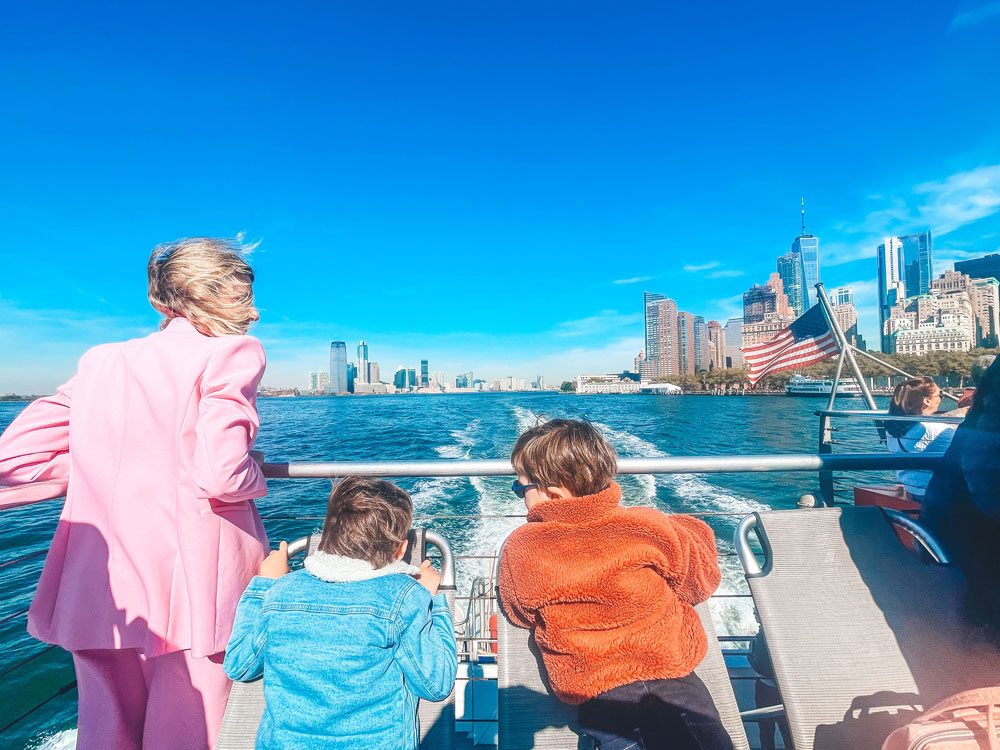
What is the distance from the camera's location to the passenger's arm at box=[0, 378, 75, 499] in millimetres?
1191

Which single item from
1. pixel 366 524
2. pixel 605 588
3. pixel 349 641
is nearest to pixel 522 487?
pixel 605 588

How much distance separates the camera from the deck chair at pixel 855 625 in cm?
146

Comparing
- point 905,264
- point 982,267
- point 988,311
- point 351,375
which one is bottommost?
point 351,375

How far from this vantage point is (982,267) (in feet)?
147

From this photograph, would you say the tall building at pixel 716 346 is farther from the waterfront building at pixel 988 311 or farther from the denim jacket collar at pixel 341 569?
the denim jacket collar at pixel 341 569

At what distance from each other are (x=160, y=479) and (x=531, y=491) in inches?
39.2

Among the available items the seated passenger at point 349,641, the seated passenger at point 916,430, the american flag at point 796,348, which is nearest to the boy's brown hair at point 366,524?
the seated passenger at point 349,641

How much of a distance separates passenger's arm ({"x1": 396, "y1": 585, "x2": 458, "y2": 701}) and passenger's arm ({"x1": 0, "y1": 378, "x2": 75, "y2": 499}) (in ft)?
3.34

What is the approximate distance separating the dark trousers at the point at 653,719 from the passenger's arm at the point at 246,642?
34.3 inches

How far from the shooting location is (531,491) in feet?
4.64

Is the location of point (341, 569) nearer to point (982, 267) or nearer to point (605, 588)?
point (605, 588)

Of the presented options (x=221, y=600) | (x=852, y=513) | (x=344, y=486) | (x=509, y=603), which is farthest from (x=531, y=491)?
(x=852, y=513)

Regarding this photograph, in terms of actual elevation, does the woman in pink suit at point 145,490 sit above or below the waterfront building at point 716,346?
below

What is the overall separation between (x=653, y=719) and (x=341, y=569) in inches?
35.3
